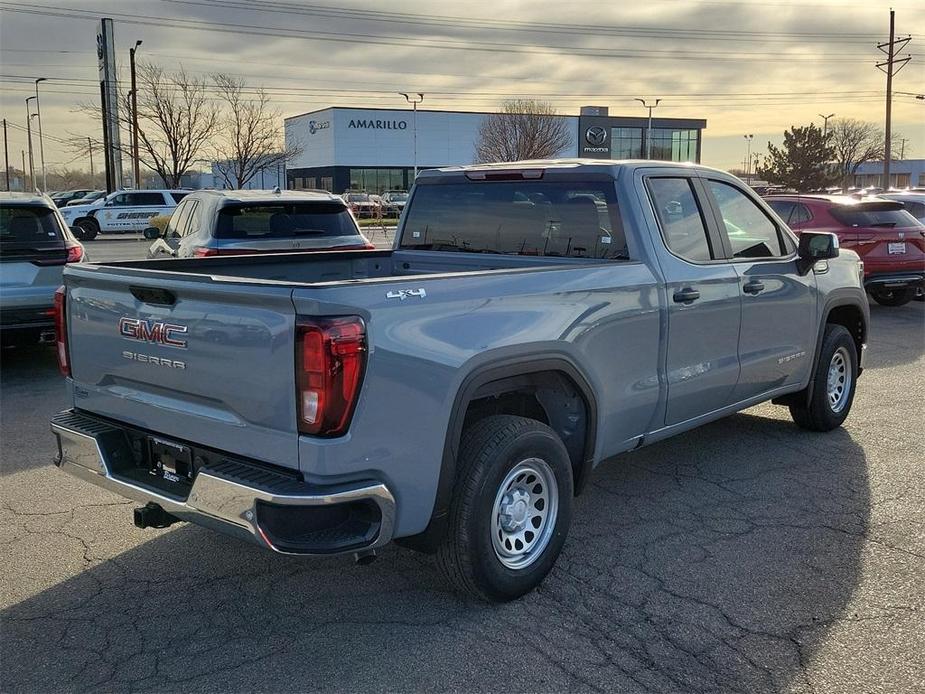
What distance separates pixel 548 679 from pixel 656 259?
7.49 ft

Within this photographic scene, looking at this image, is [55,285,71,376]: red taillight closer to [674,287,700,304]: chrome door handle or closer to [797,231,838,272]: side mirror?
[674,287,700,304]: chrome door handle

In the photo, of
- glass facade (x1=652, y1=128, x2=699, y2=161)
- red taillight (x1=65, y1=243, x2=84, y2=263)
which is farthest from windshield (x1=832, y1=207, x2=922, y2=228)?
glass facade (x1=652, y1=128, x2=699, y2=161)

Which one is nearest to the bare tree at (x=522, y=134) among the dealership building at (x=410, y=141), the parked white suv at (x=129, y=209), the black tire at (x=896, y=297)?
the dealership building at (x=410, y=141)

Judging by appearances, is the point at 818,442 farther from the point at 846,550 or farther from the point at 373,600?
the point at 373,600

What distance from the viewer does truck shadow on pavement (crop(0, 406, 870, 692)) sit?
10.6 feet

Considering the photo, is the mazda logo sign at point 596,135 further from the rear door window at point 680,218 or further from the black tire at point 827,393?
the rear door window at point 680,218

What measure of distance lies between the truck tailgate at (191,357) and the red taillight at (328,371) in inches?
1.8

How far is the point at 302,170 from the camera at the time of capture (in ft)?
297

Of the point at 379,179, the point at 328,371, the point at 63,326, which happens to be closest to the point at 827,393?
the point at 328,371

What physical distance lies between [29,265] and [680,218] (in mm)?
6493

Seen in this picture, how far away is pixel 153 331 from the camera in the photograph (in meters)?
3.50

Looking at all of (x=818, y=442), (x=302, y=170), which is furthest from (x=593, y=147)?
(x=818, y=442)

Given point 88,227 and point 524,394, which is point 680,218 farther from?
point 88,227

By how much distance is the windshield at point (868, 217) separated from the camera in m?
12.4
